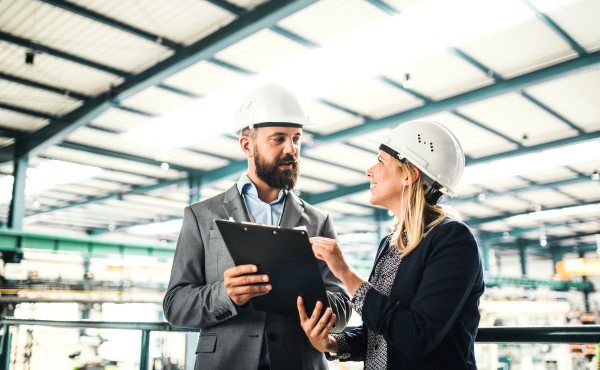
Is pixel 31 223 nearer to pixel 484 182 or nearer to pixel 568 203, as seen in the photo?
pixel 484 182

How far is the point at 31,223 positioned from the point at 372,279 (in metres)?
25.9

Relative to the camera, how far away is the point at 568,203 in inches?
818

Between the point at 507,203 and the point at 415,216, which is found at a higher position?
the point at 507,203

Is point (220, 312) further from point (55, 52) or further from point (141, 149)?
point (141, 149)

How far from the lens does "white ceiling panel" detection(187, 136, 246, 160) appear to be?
12961 millimetres

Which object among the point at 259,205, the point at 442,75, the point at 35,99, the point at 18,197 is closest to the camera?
the point at 259,205

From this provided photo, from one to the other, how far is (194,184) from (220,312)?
14.0 meters

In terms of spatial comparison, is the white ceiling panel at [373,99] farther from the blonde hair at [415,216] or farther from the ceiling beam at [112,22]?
the blonde hair at [415,216]

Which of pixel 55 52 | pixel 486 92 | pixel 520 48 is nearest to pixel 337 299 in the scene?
pixel 520 48

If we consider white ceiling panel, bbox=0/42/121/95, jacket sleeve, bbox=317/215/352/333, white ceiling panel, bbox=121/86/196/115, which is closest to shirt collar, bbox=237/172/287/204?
jacket sleeve, bbox=317/215/352/333

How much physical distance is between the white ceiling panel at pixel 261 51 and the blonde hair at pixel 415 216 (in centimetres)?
659

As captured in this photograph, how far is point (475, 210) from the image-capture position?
2214 cm

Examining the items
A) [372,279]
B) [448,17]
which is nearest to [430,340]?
[372,279]

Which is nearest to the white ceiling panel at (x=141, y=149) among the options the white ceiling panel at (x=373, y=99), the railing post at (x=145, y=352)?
the white ceiling panel at (x=373, y=99)
